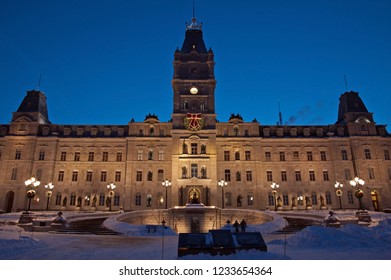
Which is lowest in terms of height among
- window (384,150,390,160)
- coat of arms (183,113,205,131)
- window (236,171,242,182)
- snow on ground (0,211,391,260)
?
snow on ground (0,211,391,260)

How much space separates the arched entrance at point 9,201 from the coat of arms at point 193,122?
30.1 m

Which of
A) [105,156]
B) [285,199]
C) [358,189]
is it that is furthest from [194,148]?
[358,189]

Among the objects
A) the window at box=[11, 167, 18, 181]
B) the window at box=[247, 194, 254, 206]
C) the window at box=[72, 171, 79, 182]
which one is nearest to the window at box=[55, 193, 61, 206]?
the window at box=[72, 171, 79, 182]

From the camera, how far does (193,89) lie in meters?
46.2

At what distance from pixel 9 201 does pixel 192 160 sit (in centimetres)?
3008

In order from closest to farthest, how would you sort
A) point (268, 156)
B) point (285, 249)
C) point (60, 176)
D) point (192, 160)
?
point (285, 249)
point (192, 160)
point (60, 176)
point (268, 156)

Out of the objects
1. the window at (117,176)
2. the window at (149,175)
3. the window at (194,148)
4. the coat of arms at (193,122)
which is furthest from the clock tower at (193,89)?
the window at (117,176)

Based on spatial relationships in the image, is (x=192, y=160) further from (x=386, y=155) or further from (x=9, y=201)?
(x=386, y=155)

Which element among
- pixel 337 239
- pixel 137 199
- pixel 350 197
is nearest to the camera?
pixel 337 239

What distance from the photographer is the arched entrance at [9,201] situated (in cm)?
4218

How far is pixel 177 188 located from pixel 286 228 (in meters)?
21.6

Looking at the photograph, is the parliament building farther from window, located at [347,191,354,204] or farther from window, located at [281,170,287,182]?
window, located at [281,170,287,182]

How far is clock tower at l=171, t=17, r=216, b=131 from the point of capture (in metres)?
44.3

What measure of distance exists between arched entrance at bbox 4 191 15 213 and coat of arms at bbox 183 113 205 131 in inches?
1185
